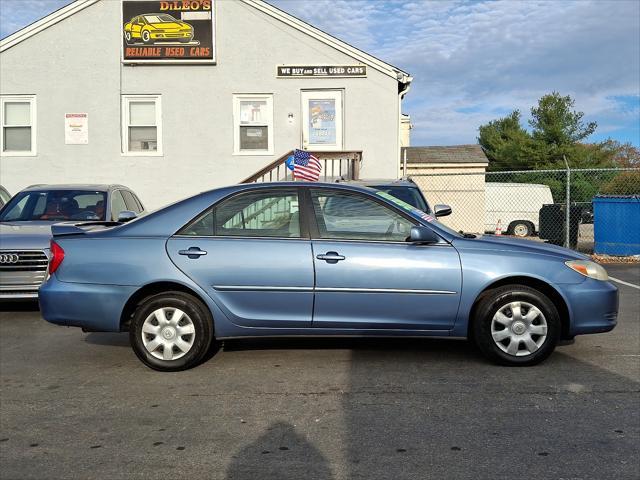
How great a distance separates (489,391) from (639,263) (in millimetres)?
9811

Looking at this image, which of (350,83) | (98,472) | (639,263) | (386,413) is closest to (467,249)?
(386,413)

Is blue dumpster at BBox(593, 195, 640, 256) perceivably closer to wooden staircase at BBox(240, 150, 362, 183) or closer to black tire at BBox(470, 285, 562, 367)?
wooden staircase at BBox(240, 150, 362, 183)

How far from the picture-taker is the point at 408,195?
880 centimetres

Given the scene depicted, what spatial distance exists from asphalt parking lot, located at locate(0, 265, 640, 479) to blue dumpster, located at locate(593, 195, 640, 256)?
26.3ft

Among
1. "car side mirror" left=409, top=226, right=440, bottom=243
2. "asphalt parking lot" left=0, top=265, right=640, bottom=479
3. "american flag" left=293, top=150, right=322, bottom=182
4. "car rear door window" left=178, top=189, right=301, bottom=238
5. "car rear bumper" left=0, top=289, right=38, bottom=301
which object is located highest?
"american flag" left=293, top=150, right=322, bottom=182

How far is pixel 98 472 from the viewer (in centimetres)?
344

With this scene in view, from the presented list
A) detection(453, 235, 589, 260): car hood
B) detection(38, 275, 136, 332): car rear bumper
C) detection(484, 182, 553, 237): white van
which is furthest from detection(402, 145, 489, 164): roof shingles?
detection(38, 275, 136, 332): car rear bumper

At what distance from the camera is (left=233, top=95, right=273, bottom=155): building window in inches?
591

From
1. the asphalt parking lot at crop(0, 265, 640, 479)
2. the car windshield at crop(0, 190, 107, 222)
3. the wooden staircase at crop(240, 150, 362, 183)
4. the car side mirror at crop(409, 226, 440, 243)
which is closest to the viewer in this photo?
the asphalt parking lot at crop(0, 265, 640, 479)

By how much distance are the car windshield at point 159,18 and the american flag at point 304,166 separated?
5.04 meters

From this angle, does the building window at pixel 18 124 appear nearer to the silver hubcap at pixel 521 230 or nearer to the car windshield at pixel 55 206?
the car windshield at pixel 55 206

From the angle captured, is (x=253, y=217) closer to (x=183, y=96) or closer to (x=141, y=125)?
(x=183, y=96)

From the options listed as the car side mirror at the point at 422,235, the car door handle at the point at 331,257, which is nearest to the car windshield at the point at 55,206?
the car door handle at the point at 331,257

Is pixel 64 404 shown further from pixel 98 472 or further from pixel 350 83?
pixel 350 83
